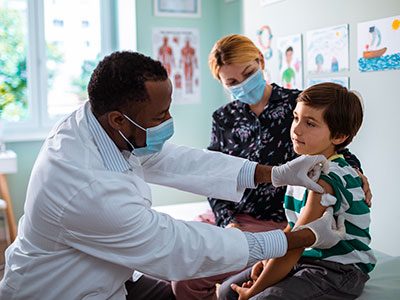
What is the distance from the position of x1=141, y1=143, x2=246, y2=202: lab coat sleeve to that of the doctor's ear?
1.26 ft

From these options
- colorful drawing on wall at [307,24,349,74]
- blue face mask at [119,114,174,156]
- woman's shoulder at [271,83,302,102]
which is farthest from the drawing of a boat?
blue face mask at [119,114,174,156]

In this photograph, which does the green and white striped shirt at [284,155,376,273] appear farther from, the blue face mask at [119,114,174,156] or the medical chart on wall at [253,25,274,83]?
the medical chart on wall at [253,25,274,83]

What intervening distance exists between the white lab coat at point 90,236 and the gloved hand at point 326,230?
0.68 ft

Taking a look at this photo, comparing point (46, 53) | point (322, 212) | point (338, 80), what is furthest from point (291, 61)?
point (46, 53)

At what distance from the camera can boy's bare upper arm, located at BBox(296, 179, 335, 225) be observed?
1577 mm

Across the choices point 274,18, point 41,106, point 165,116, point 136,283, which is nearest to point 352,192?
point 165,116

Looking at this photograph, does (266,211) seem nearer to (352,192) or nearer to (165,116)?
(352,192)

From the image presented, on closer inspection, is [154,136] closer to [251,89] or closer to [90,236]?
[90,236]

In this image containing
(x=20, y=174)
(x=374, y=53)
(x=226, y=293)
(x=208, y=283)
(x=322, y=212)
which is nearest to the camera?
(x=322, y=212)

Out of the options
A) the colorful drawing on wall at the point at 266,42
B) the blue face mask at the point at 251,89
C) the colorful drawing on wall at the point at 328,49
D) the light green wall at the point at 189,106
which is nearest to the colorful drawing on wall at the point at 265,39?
the colorful drawing on wall at the point at 266,42

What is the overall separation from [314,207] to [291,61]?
1699mm

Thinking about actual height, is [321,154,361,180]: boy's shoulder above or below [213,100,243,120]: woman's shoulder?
below

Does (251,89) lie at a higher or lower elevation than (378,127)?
higher

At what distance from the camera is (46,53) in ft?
13.8
